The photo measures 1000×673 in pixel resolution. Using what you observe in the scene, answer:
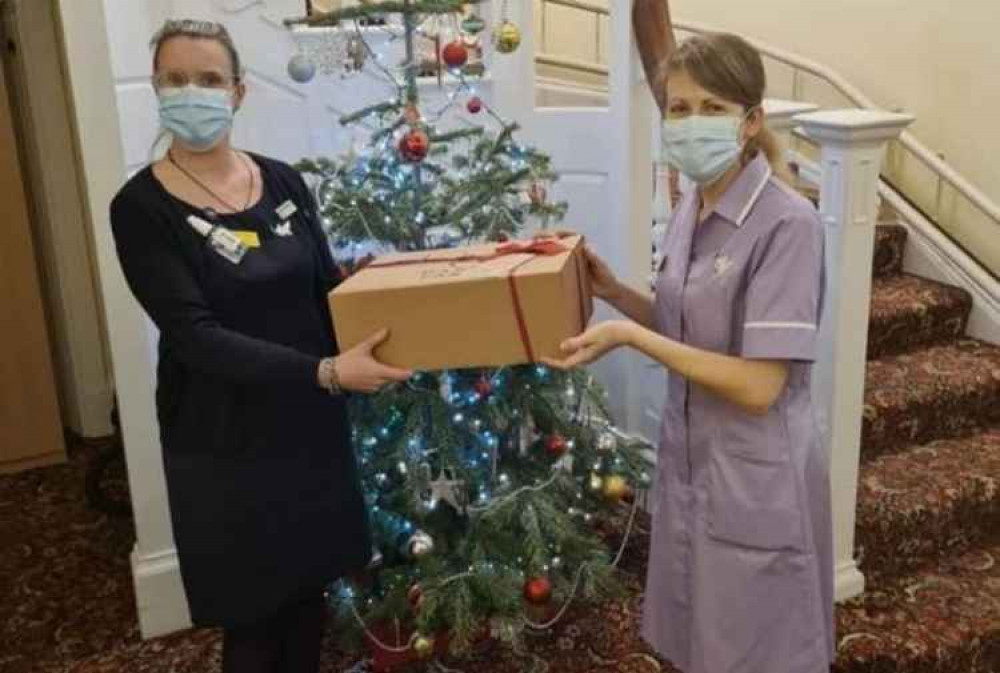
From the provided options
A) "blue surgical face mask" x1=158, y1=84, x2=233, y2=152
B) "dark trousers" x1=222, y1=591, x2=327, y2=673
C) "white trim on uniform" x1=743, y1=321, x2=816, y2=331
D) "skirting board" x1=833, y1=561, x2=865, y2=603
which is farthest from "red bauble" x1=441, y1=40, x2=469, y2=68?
"skirting board" x1=833, y1=561, x2=865, y2=603

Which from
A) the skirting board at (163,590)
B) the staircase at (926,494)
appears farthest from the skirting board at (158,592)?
the staircase at (926,494)

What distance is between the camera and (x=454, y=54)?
2295 mm

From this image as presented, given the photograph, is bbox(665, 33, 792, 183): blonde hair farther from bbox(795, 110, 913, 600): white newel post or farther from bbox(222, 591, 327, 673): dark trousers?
bbox(222, 591, 327, 673): dark trousers

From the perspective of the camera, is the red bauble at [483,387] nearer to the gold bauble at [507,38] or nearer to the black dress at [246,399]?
the black dress at [246,399]

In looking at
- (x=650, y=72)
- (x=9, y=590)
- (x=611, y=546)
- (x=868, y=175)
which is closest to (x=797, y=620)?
(x=868, y=175)

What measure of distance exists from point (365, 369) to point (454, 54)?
970 millimetres

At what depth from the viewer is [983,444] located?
3258 mm

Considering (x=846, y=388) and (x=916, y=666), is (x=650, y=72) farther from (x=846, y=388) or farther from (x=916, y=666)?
(x=916, y=666)

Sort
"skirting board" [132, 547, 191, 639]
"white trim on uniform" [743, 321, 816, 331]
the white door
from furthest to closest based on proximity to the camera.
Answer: the white door, "skirting board" [132, 547, 191, 639], "white trim on uniform" [743, 321, 816, 331]

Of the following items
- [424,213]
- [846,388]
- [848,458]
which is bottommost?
[848,458]

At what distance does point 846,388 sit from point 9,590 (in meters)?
2.47

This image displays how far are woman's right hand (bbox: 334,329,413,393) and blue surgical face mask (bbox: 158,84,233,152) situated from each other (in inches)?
17.7

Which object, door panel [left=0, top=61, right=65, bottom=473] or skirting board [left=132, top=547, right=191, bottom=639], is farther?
door panel [left=0, top=61, right=65, bottom=473]

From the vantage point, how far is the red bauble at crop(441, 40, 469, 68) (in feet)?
7.52
